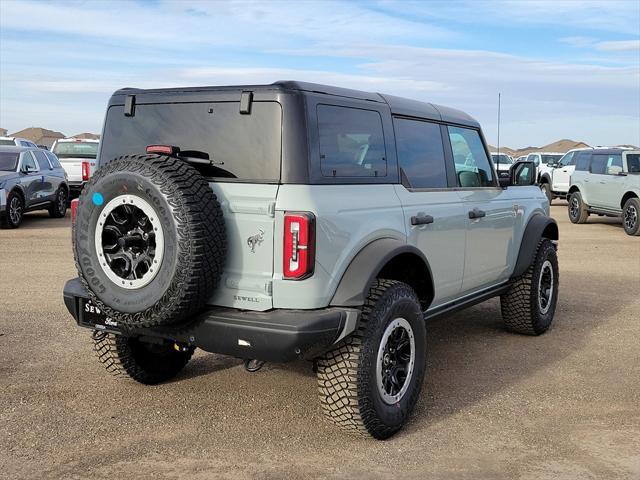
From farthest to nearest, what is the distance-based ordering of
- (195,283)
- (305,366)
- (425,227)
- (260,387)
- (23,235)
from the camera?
(23,235) < (305,366) < (260,387) < (425,227) < (195,283)

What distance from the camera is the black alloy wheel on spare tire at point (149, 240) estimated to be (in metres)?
3.68

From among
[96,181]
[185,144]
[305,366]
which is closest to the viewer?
[96,181]

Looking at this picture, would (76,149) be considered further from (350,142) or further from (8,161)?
(350,142)

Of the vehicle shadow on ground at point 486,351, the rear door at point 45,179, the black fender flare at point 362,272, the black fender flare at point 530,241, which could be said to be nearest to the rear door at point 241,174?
the black fender flare at point 362,272

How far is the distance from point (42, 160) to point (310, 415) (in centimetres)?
1347

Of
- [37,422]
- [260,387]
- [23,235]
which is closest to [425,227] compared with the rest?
[260,387]

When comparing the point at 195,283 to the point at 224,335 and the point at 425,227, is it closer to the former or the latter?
the point at 224,335

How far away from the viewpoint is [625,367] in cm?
573

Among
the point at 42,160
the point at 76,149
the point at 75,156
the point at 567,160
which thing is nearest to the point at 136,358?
the point at 42,160

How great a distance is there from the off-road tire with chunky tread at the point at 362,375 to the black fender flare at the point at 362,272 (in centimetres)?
16

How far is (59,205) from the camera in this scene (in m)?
17.0

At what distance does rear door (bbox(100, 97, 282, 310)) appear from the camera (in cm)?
385

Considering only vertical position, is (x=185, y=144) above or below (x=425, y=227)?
above

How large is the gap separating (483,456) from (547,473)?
35 centimetres
